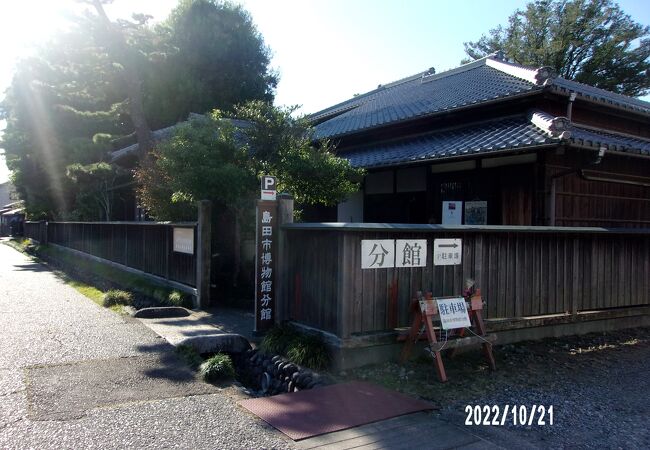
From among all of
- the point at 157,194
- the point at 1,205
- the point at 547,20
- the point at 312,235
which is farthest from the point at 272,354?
the point at 1,205

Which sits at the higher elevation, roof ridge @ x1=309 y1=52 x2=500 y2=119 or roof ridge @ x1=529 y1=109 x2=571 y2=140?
roof ridge @ x1=309 y1=52 x2=500 y2=119

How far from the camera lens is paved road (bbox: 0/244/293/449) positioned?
4086mm

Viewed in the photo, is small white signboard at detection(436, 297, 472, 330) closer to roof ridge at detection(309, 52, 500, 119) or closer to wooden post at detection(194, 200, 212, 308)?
wooden post at detection(194, 200, 212, 308)

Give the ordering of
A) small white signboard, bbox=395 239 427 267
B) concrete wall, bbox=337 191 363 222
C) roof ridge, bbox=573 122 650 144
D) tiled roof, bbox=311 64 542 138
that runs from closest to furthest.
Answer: small white signboard, bbox=395 239 427 267, roof ridge, bbox=573 122 650 144, tiled roof, bbox=311 64 542 138, concrete wall, bbox=337 191 363 222

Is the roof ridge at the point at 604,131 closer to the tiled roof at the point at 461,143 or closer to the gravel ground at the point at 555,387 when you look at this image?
the tiled roof at the point at 461,143

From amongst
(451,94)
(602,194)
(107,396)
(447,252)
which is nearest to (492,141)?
(602,194)

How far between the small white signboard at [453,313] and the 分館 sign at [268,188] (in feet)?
9.77

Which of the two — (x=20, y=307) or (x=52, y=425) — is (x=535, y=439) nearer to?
(x=52, y=425)

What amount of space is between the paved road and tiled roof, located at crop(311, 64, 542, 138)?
27.8 feet

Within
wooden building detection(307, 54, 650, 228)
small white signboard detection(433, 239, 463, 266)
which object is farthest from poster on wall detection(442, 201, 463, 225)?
small white signboard detection(433, 239, 463, 266)

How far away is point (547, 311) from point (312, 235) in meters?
3.99

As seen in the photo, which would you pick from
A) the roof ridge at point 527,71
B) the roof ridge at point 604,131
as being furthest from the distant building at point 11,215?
the roof ridge at point 604,131

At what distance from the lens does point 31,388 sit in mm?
5195

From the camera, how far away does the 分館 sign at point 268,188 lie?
7.41 metres
